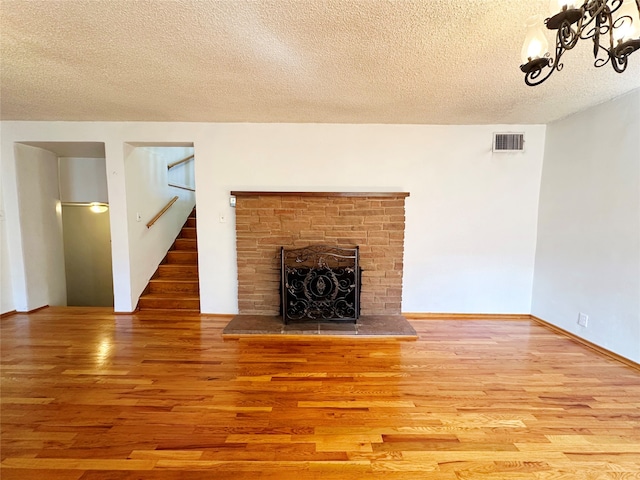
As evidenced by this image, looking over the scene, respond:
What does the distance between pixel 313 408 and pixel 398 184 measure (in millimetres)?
2485

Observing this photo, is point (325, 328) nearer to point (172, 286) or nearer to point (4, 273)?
point (172, 286)

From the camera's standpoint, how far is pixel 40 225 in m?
3.54

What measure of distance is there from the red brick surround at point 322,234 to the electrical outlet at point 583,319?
→ 173cm

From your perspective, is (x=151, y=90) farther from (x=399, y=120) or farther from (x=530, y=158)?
(x=530, y=158)

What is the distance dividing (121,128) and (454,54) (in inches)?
137

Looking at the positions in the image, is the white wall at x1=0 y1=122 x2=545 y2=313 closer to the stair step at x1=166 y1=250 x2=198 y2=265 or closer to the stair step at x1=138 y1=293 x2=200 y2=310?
the stair step at x1=138 y1=293 x2=200 y2=310

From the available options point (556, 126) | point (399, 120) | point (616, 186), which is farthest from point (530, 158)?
point (399, 120)

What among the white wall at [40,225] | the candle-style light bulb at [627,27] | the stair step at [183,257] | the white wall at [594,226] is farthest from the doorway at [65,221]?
the white wall at [594,226]

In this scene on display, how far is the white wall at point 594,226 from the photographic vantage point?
2.30m

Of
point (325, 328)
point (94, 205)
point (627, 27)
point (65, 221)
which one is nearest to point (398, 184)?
point (325, 328)

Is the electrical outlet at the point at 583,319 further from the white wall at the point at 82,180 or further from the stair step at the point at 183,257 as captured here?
the white wall at the point at 82,180

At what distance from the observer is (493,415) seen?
171 centimetres

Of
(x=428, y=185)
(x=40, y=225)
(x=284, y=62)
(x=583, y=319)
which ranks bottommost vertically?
A: (x=583, y=319)

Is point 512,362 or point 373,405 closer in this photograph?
point 373,405
